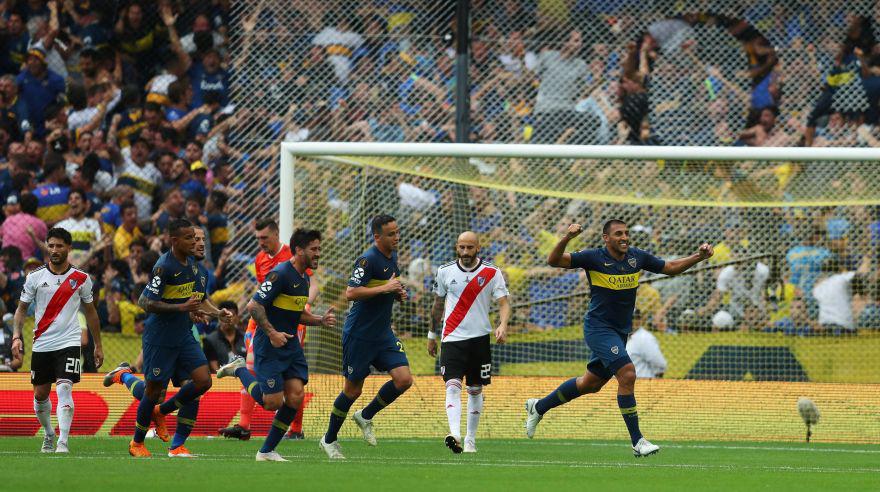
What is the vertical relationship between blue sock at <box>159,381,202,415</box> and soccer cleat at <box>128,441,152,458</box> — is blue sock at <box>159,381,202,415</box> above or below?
above

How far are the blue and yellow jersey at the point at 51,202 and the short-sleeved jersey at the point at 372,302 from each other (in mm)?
8216

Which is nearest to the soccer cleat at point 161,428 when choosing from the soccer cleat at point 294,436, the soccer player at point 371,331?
the soccer cleat at point 294,436

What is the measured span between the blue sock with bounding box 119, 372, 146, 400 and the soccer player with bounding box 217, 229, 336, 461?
6.41ft

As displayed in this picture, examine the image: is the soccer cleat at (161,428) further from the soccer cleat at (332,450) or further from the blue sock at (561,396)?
the blue sock at (561,396)

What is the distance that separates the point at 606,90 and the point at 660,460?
896 cm

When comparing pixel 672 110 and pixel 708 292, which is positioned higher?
pixel 672 110

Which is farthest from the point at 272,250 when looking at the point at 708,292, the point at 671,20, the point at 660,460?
the point at 671,20

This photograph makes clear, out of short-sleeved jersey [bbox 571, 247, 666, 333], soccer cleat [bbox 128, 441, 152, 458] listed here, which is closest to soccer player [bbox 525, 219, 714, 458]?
short-sleeved jersey [bbox 571, 247, 666, 333]

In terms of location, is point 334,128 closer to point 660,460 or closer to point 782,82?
point 782,82

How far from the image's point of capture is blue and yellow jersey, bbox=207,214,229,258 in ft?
61.7

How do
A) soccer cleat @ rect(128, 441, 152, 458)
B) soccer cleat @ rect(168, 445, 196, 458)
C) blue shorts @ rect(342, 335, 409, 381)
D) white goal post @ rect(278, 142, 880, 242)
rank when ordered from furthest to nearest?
white goal post @ rect(278, 142, 880, 242) → blue shorts @ rect(342, 335, 409, 381) → soccer cleat @ rect(128, 441, 152, 458) → soccer cleat @ rect(168, 445, 196, 458)

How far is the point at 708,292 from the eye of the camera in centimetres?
1694

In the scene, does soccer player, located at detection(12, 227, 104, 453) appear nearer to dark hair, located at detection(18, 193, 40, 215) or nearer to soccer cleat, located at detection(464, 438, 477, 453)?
soccer cleat, located at detection(464, 438, 477, 453)

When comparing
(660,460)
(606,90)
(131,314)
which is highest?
(606,90)
